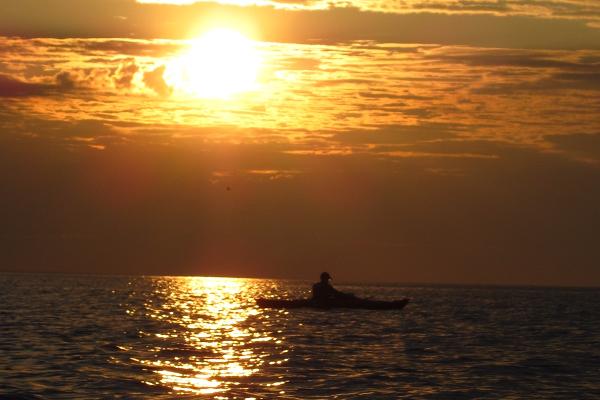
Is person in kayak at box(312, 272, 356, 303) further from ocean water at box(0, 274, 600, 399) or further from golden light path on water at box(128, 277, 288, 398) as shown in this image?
golden light path on water at box(128, 277, 288, 398)

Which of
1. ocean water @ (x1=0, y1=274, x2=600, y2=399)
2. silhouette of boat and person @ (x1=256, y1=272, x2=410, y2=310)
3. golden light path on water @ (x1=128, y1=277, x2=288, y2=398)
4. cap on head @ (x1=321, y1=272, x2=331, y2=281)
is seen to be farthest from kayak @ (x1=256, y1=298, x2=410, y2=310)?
golden light path on water @ (x1=128, y1=277, x2=288, y2=398)

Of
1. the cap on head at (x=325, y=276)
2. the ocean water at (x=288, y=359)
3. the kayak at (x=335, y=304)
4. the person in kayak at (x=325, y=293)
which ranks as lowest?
the ocean water at (x=288, y=359)

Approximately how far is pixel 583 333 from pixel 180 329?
25.4 m

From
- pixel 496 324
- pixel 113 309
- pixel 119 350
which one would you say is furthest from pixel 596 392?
pixel 113 309

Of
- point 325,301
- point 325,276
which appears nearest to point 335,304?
point 325,301

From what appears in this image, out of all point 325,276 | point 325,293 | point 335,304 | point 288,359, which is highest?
point 325,276

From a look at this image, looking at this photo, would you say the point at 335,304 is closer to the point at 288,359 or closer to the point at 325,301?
the point at 325,301

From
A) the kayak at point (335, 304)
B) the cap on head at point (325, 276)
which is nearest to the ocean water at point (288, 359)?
the cap on head at point (325, 276)

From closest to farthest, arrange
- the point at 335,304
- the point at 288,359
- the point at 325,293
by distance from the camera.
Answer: the point at 288,359 → the point at 325,293 → the point at 335,304

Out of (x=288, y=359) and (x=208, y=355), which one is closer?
(x=288, y=359)

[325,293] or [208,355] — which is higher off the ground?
[325,293]

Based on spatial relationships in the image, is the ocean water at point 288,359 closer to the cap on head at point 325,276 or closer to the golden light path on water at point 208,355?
the golden light path on water at point 208,355

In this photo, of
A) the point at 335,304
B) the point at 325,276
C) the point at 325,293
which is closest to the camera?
the point at 325,276

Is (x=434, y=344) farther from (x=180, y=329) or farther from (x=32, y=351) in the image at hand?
(x=32, y=351)
